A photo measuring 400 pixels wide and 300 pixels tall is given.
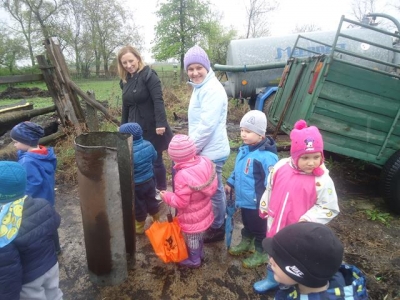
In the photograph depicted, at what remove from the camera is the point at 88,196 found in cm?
198

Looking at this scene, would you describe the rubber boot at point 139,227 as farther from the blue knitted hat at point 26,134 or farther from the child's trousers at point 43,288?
the blue knitted hat at point 26,134

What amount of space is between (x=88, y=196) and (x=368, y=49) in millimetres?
7874

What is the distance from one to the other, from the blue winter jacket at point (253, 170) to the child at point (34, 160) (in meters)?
1.56

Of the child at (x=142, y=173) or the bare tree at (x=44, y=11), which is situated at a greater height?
the bare tree at (x=44, y=11)

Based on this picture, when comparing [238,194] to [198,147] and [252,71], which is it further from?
[252,71]

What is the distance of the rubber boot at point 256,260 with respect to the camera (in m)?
2.47

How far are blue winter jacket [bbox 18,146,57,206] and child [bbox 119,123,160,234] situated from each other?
0.66 m

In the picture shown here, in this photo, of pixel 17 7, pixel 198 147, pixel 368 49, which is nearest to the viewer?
pixel 198 147

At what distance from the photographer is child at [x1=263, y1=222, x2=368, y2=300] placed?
1114mm

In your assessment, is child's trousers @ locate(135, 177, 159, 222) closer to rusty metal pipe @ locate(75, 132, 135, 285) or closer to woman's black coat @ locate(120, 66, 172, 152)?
rusty metal pipe @ locate(75, 132, 135, 285)

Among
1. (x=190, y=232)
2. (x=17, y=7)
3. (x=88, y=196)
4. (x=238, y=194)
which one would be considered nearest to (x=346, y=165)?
(x=238, y=194)

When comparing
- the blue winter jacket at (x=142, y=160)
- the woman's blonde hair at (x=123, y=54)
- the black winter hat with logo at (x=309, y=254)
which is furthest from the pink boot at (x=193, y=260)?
the woman's blonde hair at (x=123, y=54)

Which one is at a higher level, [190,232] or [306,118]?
[306,118]

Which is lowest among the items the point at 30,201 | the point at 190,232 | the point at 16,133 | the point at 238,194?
the point at 190,232
